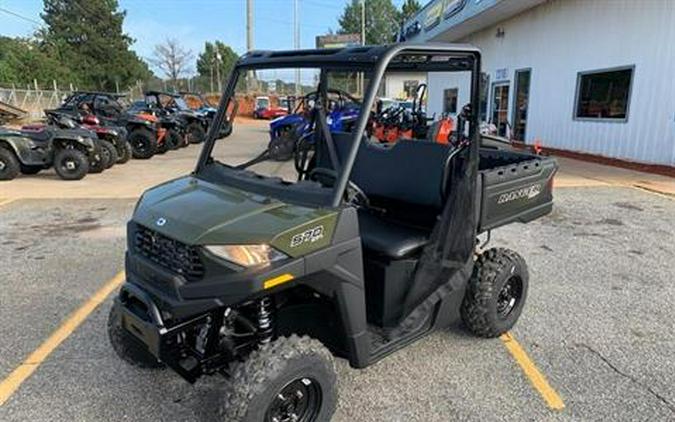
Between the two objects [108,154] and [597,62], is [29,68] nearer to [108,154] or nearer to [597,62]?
[108,154]

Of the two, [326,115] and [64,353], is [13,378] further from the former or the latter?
[326,115]

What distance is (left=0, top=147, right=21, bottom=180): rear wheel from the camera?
975 centimetres

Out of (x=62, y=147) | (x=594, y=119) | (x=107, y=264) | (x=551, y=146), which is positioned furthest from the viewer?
(x=551, y=146)

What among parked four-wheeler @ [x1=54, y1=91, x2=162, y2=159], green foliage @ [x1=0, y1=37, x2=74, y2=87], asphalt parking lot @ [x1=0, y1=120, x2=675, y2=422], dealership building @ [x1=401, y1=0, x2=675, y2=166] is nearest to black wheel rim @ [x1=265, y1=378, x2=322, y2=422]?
asphalt parking lot @ [x1=0, y1=120, x2=675, y2=422]

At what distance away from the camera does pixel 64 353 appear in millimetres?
3398

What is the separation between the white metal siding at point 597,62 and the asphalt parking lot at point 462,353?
19.6 ft

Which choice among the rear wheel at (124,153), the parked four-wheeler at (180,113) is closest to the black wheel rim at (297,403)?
the rear wheel at (124,153)

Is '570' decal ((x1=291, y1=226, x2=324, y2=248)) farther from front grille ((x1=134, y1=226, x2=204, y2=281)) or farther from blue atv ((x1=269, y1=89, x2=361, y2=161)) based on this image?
blue atv ((x1=269, y1=89, x2=361, y2=161))

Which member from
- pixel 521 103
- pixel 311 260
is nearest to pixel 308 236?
pixel 311 260

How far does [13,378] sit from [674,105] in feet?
38.6

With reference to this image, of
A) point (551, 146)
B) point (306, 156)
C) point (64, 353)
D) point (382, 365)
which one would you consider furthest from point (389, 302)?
point (551, 146)

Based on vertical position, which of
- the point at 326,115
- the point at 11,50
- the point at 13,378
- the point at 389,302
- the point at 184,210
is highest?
the point at 11,50

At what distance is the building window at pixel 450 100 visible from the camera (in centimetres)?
2139

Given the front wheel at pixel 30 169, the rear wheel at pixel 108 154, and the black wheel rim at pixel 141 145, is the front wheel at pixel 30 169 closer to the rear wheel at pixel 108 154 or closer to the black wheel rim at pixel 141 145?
the rear wheel at pixel 108 154
